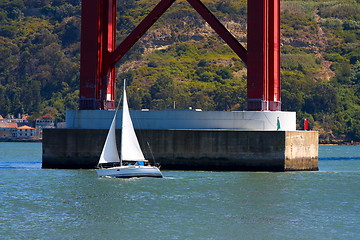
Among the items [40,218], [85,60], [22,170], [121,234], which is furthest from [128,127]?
[121,234]

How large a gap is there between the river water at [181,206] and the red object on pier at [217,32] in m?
6.51

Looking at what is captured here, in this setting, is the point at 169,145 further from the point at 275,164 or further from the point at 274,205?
the point at 274,205

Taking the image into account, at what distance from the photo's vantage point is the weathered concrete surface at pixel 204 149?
6662 centimetres

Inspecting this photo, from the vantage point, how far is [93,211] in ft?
158

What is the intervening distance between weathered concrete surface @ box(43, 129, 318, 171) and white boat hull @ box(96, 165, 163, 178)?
3.43 metres

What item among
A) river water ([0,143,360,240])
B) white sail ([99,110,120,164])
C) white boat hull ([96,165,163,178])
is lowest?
river water ([0,143,360,240])

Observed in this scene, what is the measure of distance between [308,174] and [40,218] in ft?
105

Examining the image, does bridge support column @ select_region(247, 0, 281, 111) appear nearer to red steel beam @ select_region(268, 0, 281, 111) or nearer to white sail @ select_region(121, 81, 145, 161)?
red steel beam @ select_region(268, 0, 281, 111)

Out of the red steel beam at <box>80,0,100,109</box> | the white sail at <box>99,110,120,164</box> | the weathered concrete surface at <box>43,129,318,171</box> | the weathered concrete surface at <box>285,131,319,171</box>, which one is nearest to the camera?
the white sail at <box>99,110,120,164</box>

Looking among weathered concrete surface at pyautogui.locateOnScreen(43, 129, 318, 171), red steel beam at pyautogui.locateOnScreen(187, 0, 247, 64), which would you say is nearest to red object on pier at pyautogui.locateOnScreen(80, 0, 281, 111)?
red steel beam at pyautogui.locateOnScreen(187, 0, 247, 64)

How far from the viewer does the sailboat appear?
6481cm

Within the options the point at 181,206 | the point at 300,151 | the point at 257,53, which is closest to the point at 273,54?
the point at 257,53

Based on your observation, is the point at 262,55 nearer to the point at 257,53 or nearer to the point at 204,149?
the point at 257,53

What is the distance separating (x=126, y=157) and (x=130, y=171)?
3.46 ft
